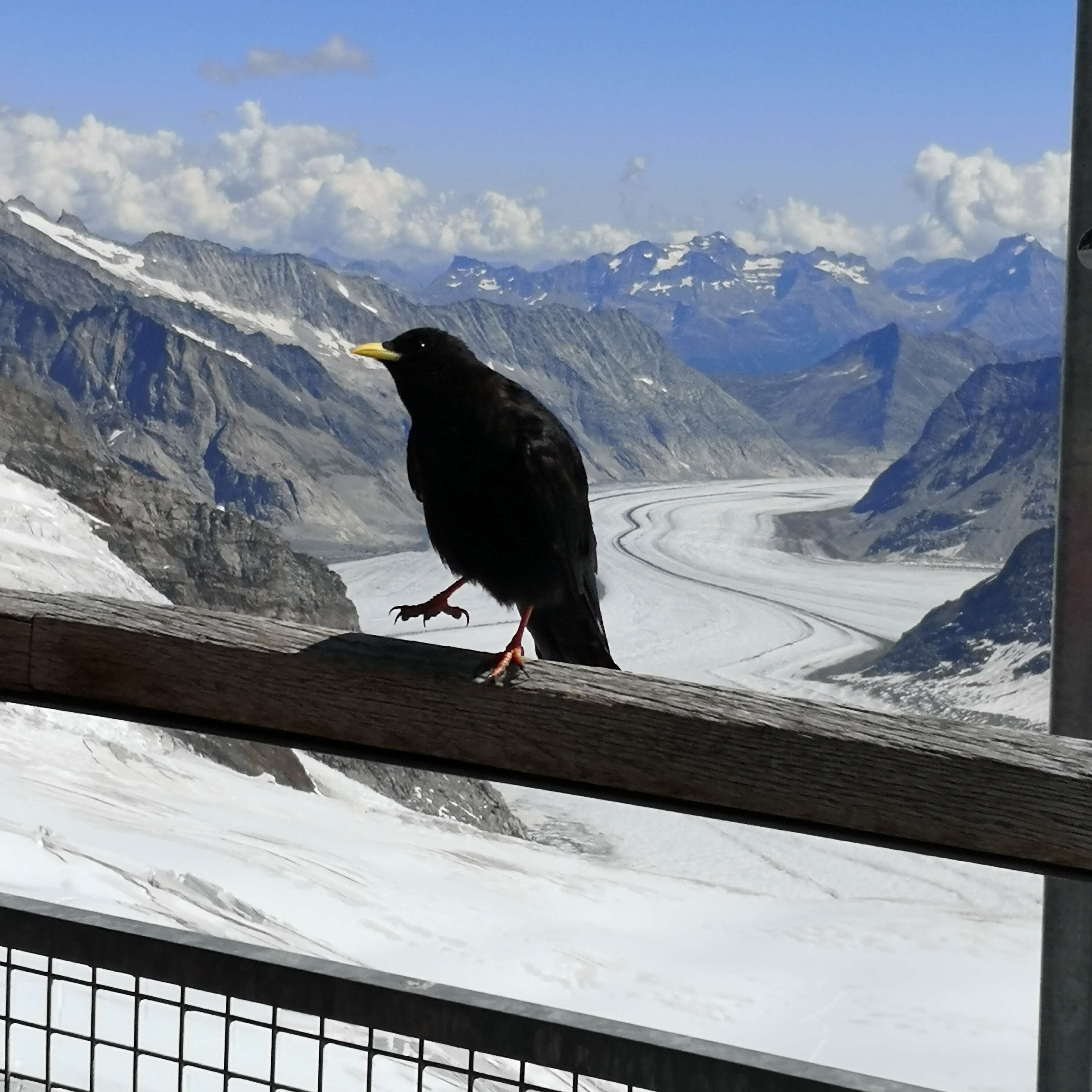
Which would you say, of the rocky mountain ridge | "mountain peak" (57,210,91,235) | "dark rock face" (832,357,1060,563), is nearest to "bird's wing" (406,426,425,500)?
the rocky mountain ridge

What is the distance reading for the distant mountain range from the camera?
2103 centimetres

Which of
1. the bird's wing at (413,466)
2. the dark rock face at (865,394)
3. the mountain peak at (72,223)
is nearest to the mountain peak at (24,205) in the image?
the mountain peak at (72,223)

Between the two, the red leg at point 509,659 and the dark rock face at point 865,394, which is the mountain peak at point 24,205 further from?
the red leg at point 509,659

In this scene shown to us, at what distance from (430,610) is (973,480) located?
30.5 m

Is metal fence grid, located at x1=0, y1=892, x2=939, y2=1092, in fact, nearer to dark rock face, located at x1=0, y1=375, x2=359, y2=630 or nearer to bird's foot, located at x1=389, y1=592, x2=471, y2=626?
bird's foot, located at x1=389, y1=592, x2=471, y2=626

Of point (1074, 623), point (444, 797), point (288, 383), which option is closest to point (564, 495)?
point (1074, 623)

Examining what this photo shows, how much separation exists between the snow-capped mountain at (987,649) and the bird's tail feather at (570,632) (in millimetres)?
20608

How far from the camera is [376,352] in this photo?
4.49ft

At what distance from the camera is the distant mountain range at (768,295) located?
21.0 meters

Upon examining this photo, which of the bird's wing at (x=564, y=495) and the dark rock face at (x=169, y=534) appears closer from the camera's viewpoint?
the bird's wing at (x=564, y=495)

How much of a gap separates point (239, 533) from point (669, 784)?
69.0 feet

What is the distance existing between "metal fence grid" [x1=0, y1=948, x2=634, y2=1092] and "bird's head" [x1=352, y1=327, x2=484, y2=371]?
659 mm

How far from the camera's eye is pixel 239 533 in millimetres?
21203

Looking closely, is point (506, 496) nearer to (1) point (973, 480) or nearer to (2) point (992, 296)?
(2) point (992, 296)
